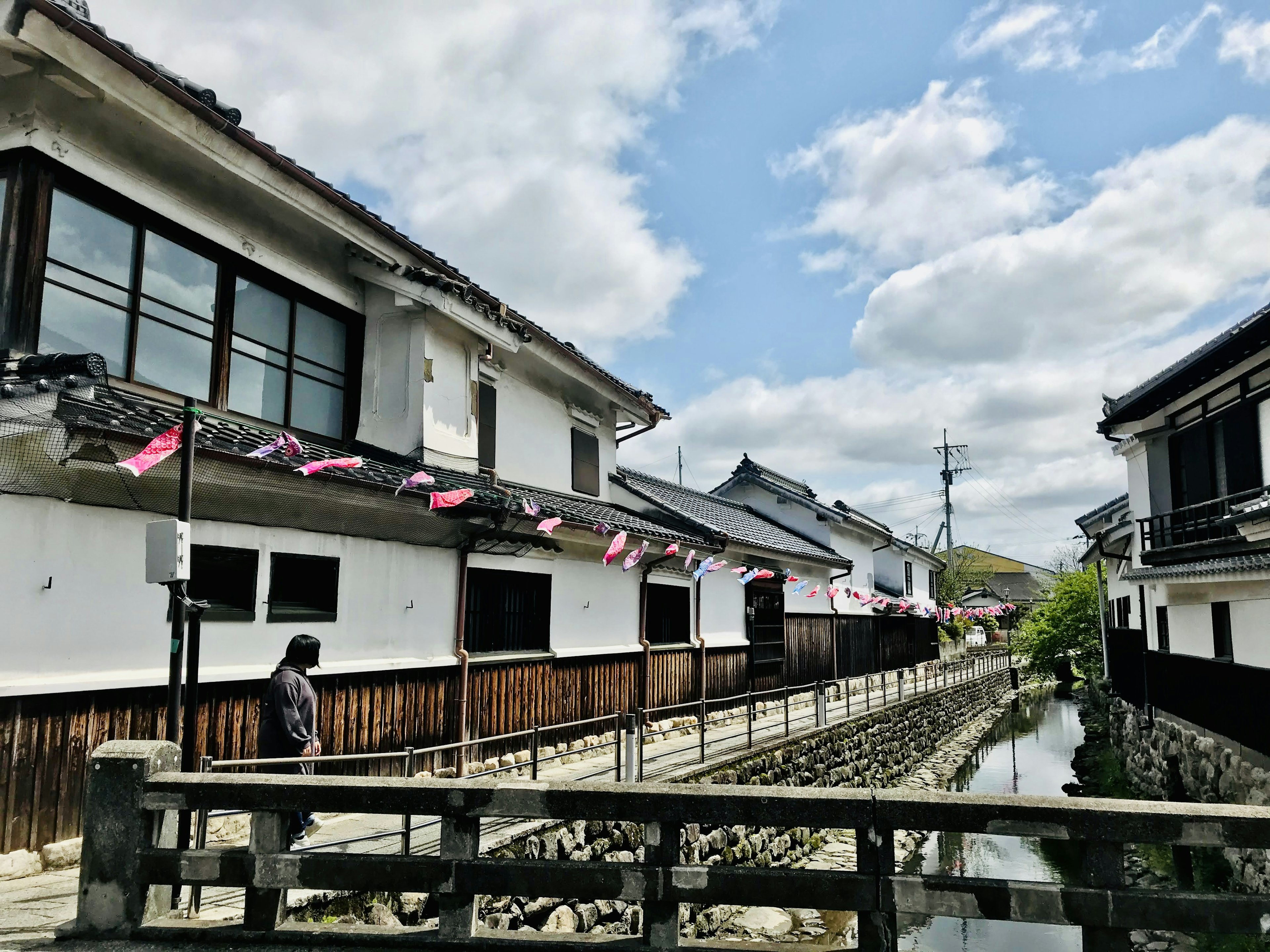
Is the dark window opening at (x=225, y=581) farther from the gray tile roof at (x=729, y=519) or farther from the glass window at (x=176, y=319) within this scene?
the gray tile roof at (x=729, y=519)

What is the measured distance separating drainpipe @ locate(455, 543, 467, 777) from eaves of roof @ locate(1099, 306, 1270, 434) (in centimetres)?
1264

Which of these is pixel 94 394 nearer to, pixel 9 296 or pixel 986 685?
pixel 9 296

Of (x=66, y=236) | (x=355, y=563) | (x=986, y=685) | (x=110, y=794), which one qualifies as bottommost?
(x=986, y=685)

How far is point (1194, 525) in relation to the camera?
16109 millimetres

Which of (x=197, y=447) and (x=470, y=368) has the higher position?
(x=470, y=368)

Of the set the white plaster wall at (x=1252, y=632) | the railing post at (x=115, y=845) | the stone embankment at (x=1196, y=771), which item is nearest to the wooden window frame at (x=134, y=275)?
the railing post at (x=115, y=845)

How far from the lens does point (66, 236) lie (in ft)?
24.5

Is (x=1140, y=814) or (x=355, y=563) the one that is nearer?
(x=1140, y=814)

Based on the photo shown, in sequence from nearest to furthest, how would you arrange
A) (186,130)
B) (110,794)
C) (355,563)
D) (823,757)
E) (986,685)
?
(110,794) < (186,130) < (355,563) < (823,757) < (986,685)

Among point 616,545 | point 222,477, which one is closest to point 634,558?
point 616,545

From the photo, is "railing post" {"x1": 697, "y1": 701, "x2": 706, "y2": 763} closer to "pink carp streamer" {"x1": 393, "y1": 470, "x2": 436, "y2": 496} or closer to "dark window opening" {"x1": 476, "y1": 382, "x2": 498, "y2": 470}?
"dark window opening" {"x1": 476, "y1": 382, "x2": 498, "y2": 470}

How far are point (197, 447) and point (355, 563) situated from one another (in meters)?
3.06

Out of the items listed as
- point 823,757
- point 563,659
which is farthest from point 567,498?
point 823,757

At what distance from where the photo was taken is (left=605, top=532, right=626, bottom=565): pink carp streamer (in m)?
13.2
